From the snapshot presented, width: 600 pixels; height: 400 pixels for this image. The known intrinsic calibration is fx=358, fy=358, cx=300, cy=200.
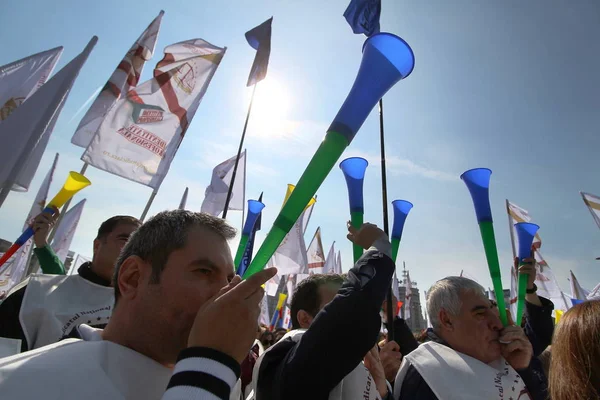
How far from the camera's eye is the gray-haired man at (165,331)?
2.79 feet

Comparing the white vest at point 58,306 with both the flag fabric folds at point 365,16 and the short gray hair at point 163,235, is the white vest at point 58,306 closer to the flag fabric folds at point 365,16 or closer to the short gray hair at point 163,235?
the short gray hair at point 163,235

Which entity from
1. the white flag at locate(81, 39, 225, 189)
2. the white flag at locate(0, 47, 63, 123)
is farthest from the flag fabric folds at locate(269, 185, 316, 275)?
the white flag at locate(0, 47, 63, 123)

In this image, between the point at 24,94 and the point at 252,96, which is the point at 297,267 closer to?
the point at 252,96

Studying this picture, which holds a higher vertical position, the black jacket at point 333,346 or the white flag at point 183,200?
the white flag at point 183,200

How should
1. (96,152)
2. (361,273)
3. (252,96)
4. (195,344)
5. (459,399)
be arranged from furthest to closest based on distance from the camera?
(252,96) → (96,152) → (459,399) → (361,273) → (195,344)

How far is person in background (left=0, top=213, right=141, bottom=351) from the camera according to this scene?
2447 millimetres

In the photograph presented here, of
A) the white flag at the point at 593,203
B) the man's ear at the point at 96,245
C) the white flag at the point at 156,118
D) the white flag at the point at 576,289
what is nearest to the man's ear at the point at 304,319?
the man's ear at the point at 96,245

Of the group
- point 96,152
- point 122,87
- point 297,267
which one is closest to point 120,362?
point 96,152

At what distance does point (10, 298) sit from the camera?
8.46 ft

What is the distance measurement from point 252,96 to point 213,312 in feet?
17.8

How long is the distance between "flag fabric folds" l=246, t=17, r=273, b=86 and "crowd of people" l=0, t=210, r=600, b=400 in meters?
4.23

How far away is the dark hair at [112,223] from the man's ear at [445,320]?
2574mm

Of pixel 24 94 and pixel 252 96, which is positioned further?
pixel 252 96

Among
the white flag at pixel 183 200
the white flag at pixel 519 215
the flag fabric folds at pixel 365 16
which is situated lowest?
the white flag at pixel 183 200
